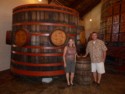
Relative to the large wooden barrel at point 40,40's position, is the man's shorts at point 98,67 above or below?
below

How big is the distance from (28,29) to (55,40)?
770 mm

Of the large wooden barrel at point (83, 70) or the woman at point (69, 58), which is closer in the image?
the woman at point (69, 58)

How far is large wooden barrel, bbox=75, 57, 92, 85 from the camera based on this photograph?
4.65 meters

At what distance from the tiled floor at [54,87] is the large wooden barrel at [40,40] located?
0.94ft

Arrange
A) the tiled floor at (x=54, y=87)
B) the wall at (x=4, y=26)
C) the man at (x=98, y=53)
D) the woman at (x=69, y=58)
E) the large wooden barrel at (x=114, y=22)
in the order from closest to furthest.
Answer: the tiled floor at (x=54, y=87)
the woman at (x=69, y=58)
the man at (x=98, y=53)
the wall at (x=4, y=26)
the large wooden barrel at (x=114, y=22)

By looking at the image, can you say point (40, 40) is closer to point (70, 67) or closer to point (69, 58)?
point (69, 58)

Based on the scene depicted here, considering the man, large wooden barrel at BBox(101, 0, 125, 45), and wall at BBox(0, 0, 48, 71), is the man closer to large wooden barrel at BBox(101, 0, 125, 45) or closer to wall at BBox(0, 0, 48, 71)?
large wooden barrel at BBox(101, 0, 125, 45)

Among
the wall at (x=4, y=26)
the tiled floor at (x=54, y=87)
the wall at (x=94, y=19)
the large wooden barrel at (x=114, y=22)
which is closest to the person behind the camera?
the tiled floor at (x=54, y=87)

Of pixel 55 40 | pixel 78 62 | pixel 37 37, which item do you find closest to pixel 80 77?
pixel 78 62

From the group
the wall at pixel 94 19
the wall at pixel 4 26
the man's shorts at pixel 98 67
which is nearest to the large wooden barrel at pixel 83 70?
the man's shorts at pixel 98 67

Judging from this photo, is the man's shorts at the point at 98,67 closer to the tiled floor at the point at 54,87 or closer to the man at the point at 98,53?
the man at the point at 98,53

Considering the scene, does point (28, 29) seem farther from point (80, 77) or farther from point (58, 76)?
point (80, 77)

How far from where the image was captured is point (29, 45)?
470cm

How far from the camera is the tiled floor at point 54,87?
4039 millimetres
